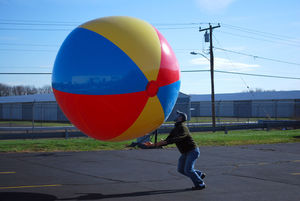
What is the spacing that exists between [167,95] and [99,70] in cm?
115

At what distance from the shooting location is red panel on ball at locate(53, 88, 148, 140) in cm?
548

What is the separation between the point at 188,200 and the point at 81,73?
327 cm

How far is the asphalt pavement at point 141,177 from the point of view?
761 centimetres

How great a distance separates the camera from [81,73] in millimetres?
5500

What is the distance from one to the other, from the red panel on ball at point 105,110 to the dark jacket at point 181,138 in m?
2.28

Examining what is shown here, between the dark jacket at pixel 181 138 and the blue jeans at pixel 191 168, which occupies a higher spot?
the dark jacket at pixel 181 138

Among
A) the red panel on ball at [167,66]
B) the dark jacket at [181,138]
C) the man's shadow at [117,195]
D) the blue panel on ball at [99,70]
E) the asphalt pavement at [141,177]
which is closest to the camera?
the blue panel on ball at [99,70]

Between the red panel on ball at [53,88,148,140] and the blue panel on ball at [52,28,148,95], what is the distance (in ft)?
0.28

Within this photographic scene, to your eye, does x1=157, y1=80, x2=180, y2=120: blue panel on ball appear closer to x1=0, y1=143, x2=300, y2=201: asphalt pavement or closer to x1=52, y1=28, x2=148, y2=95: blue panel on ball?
x1=52, y1=28, x2=148, y2=95: blue panel on ball

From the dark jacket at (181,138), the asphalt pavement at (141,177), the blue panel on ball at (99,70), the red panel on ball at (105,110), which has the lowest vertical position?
the asphalt pavement at (141,177)


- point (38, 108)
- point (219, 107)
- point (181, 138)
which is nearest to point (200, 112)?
point (219, 107)

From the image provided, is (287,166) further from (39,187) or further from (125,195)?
(39,187)

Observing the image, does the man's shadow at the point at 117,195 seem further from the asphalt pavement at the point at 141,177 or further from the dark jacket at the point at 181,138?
the dark jacket at the point at 181,138

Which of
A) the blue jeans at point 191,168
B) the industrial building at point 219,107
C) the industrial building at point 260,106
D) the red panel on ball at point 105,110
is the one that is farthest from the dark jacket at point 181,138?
the industrial building at point 260,106
